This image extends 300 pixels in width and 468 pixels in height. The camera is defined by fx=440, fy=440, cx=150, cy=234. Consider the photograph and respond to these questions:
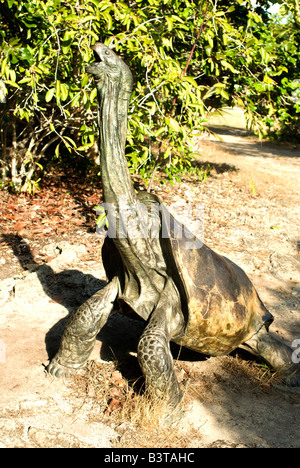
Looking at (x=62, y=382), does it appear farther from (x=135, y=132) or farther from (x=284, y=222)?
(x=284, y=222)

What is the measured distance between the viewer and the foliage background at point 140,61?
465 centimetres

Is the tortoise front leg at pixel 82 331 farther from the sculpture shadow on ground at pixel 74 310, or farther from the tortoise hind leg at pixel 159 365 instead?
the tortoise hind leg at pixel 159 365

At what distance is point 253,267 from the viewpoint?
18.2ft

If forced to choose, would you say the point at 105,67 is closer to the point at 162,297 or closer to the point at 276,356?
the point at 162,297

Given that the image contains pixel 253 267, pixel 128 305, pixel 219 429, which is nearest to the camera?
pixel 219 429

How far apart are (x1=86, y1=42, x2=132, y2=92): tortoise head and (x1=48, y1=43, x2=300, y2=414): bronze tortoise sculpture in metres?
0.31

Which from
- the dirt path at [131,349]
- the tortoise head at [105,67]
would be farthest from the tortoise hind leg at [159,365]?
the tortoise head at [105,67]

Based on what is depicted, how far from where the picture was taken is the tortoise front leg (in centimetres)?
310

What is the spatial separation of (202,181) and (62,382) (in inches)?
242

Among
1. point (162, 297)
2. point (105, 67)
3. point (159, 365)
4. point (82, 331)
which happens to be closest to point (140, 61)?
point (105, 67)

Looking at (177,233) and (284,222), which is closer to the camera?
(177,233)

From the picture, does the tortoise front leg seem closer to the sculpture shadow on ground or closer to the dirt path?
the dirt path

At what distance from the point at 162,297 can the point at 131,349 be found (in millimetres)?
841

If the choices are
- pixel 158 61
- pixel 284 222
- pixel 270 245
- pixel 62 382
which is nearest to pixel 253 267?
pixel 270 245
